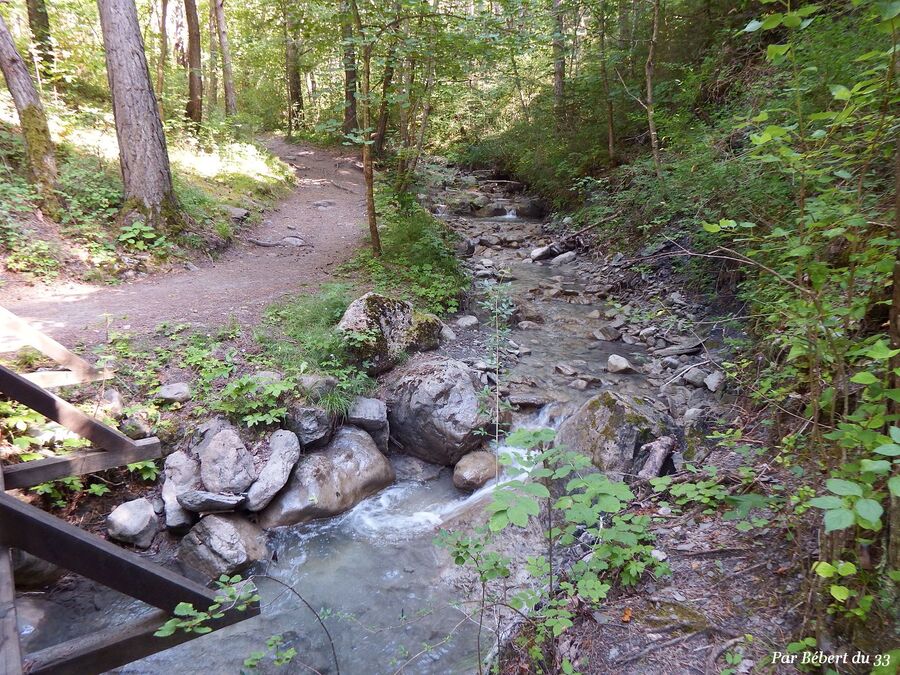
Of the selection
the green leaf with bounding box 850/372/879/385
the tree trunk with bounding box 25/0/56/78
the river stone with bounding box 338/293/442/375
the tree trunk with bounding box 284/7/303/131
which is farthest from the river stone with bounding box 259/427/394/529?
the tree trunk with bounding box 284/7/303/131

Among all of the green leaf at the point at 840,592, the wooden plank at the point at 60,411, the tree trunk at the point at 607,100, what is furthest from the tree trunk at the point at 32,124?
the tree trunk at the point at 607,100

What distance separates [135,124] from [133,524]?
22.9ft

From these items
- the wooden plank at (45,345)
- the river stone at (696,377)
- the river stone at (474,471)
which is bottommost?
the river stone at (474,471)

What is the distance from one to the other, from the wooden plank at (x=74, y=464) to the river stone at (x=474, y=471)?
3.11 meters

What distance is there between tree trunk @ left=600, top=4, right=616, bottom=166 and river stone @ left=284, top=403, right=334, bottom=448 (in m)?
10.4

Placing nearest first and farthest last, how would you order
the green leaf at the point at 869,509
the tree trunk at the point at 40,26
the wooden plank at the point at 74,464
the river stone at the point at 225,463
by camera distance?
the green leaf at the point at 869,509 → the wooden plank at the point at 74,464 → the river stone at the point at 225,463 → the tree trunk at the point at 40,26

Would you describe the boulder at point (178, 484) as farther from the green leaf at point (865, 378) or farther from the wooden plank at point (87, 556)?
the green leaf at point (865, 378)

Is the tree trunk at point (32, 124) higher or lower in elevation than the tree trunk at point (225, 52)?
lower

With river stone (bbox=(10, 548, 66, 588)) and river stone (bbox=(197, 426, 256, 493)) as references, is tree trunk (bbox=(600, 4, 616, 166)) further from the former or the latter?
river stone (bbox=(10, 548, 66, 588))

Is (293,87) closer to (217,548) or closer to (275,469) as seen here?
(275,469)

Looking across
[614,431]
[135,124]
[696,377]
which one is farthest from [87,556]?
[135,124]

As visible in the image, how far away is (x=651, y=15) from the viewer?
11383 millimetres

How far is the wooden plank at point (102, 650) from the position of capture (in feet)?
9.42

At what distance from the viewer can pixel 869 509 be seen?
1.49 metres
